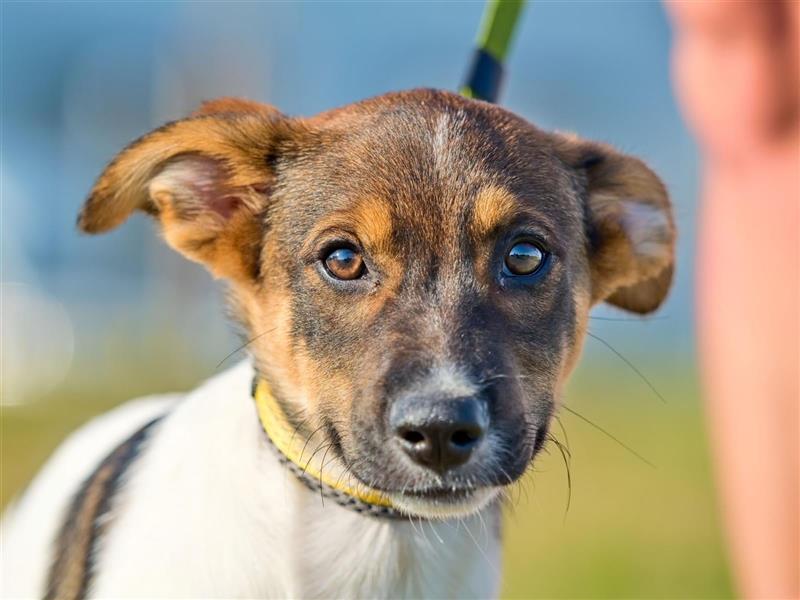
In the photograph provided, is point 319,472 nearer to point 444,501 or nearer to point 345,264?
point 444,501

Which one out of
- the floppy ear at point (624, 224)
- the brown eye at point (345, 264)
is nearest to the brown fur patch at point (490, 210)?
→ the brown eye at point (345, 264)

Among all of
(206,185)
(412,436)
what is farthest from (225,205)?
(412,436)

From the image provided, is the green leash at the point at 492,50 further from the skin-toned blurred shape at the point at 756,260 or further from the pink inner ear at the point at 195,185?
the skin-toned blurred shape at the point at 756,260

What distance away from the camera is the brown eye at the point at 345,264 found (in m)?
3.00

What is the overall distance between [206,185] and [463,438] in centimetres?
124

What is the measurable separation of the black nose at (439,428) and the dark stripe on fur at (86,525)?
1.00m

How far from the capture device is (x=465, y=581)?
10.1 feet

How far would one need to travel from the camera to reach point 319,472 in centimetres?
297

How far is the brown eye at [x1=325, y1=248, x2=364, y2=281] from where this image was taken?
3002mm

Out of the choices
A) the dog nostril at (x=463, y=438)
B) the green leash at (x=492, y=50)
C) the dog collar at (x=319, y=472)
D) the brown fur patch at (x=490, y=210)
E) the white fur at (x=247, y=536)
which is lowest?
the white fur at (x=247, y=536)

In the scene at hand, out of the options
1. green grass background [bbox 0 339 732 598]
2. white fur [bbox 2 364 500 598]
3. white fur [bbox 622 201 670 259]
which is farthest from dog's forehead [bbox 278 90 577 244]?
green grass background [bbox 0 339 732 598]

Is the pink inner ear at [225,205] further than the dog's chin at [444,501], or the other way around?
the pink inner ear at [225,205]

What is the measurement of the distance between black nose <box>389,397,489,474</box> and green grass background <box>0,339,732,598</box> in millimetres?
655

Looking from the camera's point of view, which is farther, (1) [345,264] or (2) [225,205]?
(2) [225,205]
